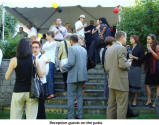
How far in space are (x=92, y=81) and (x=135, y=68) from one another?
1.76 metres

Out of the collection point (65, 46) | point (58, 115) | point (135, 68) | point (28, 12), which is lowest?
point (58, 115)

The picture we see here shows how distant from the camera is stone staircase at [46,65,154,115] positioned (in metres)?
7.73

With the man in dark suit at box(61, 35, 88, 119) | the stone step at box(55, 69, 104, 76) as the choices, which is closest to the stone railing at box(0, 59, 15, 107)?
the stone step at box(55, 69, 104, 76)

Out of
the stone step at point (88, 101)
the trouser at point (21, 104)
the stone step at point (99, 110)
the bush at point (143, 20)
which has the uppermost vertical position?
the bush at point (143, 20)

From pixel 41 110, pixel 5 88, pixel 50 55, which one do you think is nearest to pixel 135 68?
pixel 50 55

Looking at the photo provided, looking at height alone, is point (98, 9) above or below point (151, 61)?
above

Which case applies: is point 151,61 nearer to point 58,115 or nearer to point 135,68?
point 135,68

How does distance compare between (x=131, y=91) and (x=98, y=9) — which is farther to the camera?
(x=98, y=9)

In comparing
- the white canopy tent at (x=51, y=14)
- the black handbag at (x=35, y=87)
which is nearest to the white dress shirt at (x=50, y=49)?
the black handbag at (x=35, y=87)

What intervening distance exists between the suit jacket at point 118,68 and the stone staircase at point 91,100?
180 cm

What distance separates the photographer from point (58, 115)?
24.9 ft

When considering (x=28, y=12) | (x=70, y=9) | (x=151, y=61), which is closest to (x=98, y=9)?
(x=70, y=9)

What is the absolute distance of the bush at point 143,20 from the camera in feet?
28.6

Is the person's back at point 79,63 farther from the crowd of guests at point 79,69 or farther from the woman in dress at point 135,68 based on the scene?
the woman in dress at point 135,68
